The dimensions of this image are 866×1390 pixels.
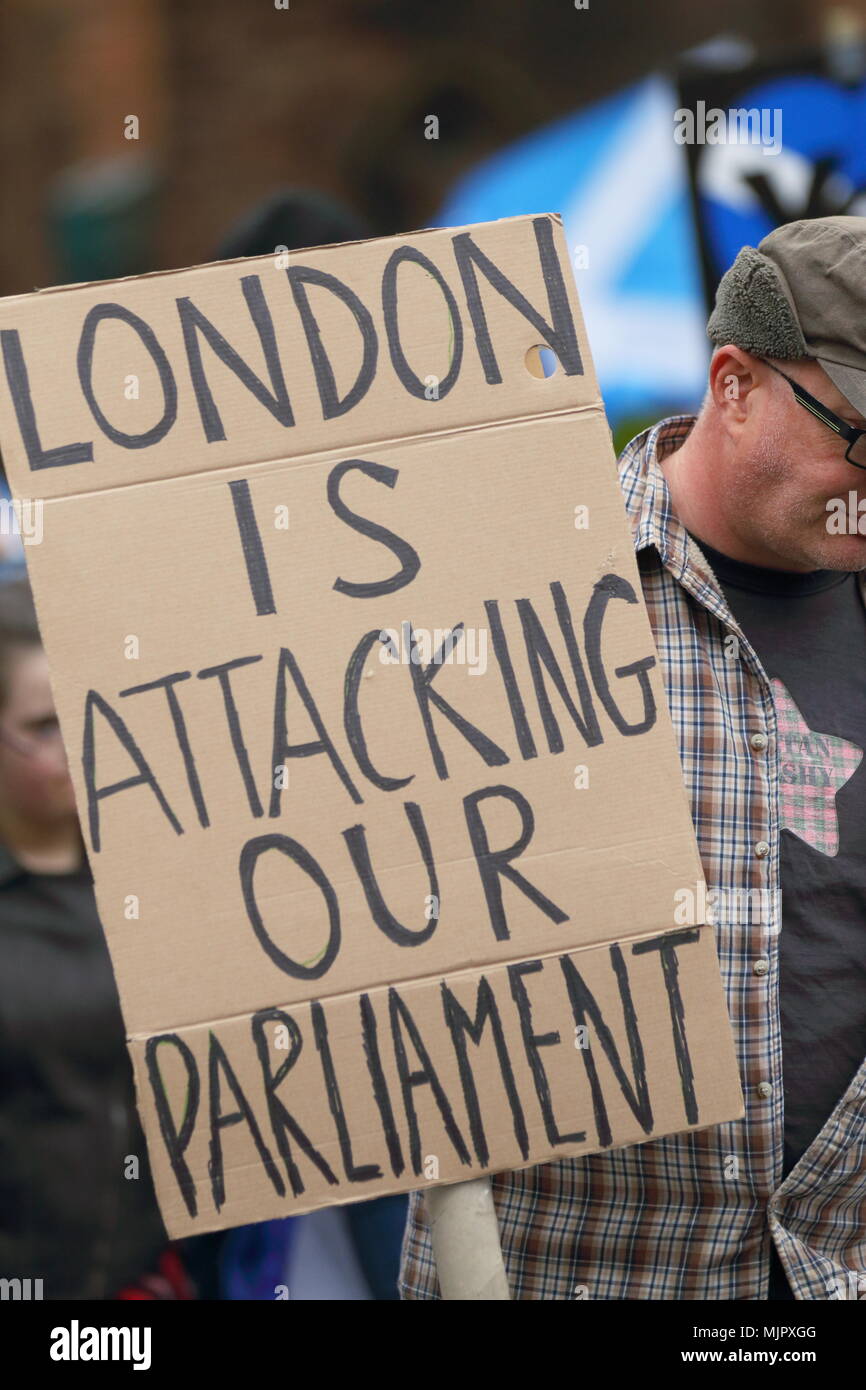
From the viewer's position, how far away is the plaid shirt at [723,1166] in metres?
1.72

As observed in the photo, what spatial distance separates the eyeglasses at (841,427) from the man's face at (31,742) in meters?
1.50

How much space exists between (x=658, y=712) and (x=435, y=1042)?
40 cm

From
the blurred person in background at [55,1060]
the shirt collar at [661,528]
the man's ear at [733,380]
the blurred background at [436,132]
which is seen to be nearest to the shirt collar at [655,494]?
the shirt collar at [661,528]

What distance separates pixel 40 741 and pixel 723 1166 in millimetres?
1499

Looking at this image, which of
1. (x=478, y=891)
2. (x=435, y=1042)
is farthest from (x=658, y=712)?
(x=435, y=1042)

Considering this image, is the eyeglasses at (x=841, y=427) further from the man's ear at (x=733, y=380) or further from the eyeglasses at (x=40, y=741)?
the eyeglasses at (x=40, y=741)

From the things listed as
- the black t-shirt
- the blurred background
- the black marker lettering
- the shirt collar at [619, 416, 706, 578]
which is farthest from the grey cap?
the blurred background

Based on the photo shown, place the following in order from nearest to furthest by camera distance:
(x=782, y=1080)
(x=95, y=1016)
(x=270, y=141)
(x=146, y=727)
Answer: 1. (x=146, y=727)
2. (x=782, y=1080)
3. (x=95, y=1016)
4. (x=270, y=141)

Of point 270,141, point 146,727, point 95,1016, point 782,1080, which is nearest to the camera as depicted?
point 146,727

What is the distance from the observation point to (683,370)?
401 cm

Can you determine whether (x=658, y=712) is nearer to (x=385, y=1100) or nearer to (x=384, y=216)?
(x=385, y=1100)

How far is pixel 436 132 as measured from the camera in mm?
3850

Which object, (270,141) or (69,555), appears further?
(270,141)

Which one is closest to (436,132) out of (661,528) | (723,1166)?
(661,528)
